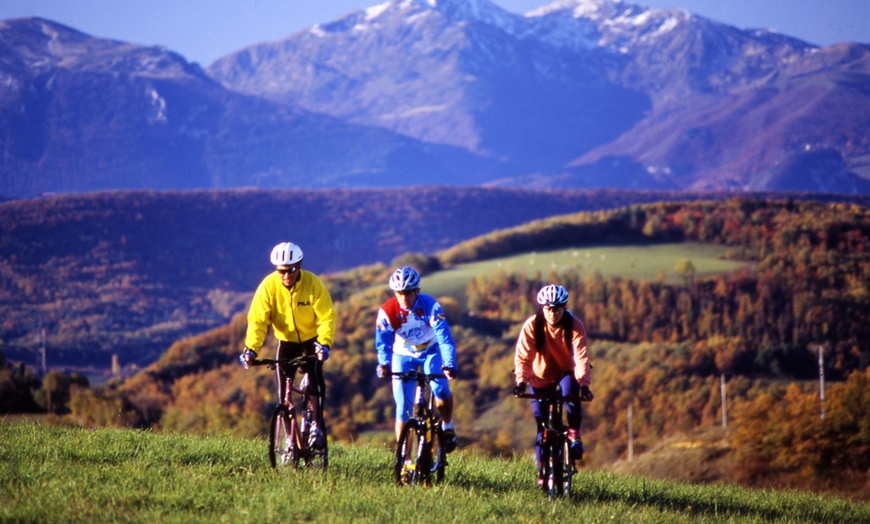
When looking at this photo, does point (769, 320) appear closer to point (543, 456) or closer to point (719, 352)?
point (719, 352)

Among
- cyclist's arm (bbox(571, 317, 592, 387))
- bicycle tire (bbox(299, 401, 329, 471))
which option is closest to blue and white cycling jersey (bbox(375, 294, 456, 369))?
bicycle tire (bbox(299, 401, 329, 471))

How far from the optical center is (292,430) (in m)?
11.4

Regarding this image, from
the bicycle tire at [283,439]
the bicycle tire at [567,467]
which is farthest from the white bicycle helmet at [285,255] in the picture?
the bicycle tire at [567,467]

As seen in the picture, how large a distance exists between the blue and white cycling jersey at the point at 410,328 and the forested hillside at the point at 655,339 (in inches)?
2933

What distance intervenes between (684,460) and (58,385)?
110 feet

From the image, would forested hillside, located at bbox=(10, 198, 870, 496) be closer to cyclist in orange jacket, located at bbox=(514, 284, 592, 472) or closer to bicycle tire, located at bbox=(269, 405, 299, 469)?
bicycle tire, located at bbox=(269, 405, 299, 469)

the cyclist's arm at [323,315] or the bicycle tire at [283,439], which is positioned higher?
the cyclist's arm at [323,315]

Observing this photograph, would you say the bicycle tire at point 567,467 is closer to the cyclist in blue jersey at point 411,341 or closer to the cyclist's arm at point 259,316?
the cyclist in blue jersey at point 411,341

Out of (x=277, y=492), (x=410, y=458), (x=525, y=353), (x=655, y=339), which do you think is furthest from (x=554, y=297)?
(x=655, y=339)

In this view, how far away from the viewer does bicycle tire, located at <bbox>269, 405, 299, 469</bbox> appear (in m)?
11.4

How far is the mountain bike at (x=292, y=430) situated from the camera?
1138cm

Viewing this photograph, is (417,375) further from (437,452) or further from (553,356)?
(553,356)

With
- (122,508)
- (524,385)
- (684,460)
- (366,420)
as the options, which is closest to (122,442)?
(122,508)

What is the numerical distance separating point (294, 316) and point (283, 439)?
1.31 m
